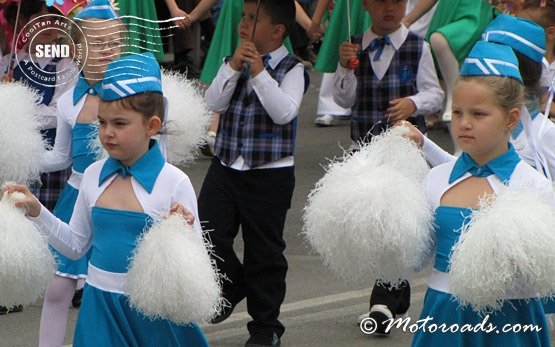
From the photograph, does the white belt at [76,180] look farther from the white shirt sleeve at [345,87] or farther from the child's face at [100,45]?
the white shirt sleeve at [345,87]

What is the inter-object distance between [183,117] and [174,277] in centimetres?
130

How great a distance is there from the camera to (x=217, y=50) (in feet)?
23.9

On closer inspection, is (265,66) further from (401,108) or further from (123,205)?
(123,205)

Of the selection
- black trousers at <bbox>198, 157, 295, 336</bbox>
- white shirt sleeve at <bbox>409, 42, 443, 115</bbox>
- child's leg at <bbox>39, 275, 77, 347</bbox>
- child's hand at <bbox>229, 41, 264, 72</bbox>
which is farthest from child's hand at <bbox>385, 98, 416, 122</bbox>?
child's leg at <bbox>39, 275, 77, 347</bbox>

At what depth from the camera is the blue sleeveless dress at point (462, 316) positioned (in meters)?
4.04

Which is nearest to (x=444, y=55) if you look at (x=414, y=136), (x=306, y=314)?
(x=306, y=314)

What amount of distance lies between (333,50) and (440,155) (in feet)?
8.46

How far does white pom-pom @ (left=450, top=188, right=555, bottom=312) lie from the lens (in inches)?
149

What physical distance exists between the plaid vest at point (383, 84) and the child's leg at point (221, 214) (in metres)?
0.81

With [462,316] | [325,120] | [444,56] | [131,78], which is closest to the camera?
[462,316]

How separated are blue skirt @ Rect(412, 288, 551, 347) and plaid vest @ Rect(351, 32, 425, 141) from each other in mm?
2342

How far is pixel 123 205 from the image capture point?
440 cm

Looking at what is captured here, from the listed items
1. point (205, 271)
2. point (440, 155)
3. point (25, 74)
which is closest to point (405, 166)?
point (440, 155)

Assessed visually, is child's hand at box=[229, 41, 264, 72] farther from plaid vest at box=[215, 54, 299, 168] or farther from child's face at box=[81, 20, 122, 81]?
child's face at box=[81, 20, 122, 81]
